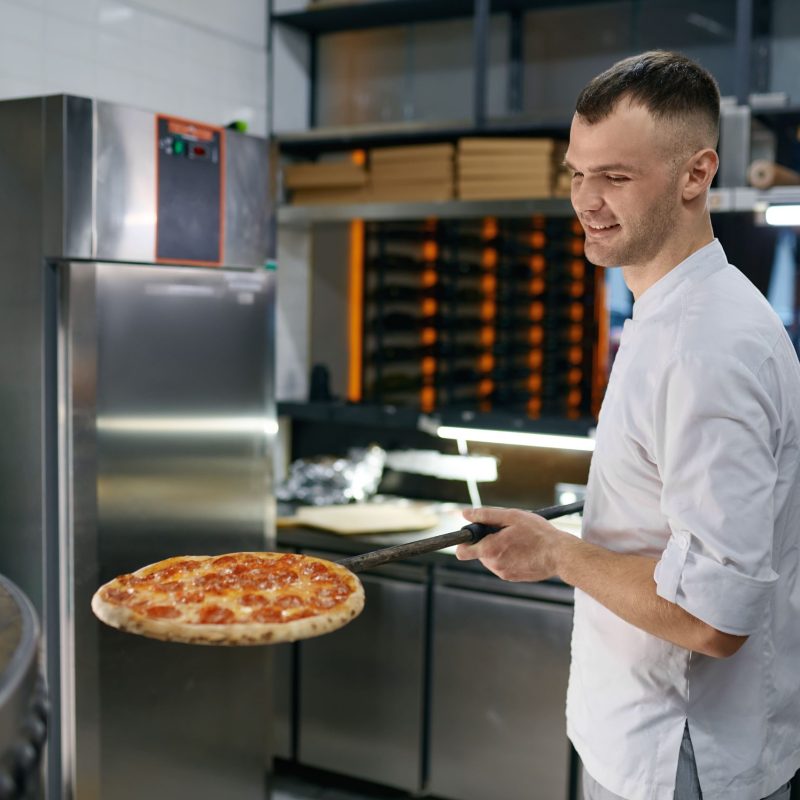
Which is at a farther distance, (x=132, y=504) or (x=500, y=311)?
(x=500, y=311)

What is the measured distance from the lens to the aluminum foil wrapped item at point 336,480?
13.1ft

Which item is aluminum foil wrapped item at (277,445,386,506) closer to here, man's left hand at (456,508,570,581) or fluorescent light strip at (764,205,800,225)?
fluorescent light strip at (764,205,800,225)

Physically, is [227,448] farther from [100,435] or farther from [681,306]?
[681,306]

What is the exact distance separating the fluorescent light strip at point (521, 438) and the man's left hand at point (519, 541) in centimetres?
208

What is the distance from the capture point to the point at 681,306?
1473mm

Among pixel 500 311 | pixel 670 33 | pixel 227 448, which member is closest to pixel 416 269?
pixel 500 311

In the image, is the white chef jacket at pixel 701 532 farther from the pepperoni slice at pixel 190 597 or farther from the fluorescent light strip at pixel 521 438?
the fluorescent light strip at pixel 521 438

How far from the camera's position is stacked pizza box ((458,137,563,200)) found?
11.8 feet

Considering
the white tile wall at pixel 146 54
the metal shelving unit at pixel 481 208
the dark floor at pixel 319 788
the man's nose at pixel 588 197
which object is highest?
the white tile wall at pixel 146 54

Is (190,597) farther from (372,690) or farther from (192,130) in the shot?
(372,690)

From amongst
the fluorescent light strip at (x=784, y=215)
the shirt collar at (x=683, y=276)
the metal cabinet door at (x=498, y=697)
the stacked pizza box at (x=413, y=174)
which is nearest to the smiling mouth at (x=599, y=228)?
the shirt collar at (x=683, y=276)

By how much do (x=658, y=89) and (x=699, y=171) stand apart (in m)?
0.13

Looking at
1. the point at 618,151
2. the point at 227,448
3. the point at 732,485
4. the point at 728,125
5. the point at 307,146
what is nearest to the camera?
the point at 732,485

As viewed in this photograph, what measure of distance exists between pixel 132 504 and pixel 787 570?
5.59 feet
